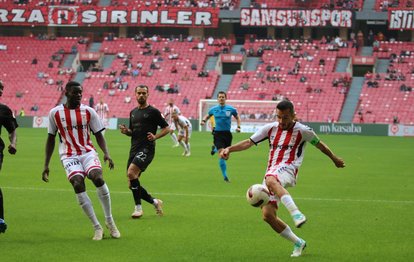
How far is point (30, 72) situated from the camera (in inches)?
2955

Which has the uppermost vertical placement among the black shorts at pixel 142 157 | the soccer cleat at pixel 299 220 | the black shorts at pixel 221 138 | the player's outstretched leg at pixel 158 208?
the soccer cleat at pixel 299 220

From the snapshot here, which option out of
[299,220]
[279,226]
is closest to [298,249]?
[279,226]

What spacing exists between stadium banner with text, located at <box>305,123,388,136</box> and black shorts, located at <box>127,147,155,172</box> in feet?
147

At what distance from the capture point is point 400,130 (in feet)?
189

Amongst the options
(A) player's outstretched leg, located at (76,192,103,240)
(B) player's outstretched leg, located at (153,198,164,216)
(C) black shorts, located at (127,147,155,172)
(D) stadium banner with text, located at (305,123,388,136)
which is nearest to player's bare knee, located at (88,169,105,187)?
(A) player's outstretched leg, located at (76,192,103,240)

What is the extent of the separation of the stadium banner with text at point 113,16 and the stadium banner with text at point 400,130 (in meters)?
22.5

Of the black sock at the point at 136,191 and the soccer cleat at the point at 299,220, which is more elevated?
the soccer cleat at the point at 299,220

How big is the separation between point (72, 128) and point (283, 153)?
10.2 ft

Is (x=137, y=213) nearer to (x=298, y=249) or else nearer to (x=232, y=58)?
(x=298, y=249)

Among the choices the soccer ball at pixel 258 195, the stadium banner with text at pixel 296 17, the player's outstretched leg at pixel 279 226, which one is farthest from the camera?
the stadium banner with text at pixel 296 17

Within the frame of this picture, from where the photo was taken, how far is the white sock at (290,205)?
31.8ft

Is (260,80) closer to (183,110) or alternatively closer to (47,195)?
(183,110)

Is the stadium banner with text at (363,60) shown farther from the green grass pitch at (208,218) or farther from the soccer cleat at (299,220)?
the soccer cleat at (299,220)

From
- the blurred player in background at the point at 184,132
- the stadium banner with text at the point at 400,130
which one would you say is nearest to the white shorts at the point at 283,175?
the blurred player in background at the point at 184,132
